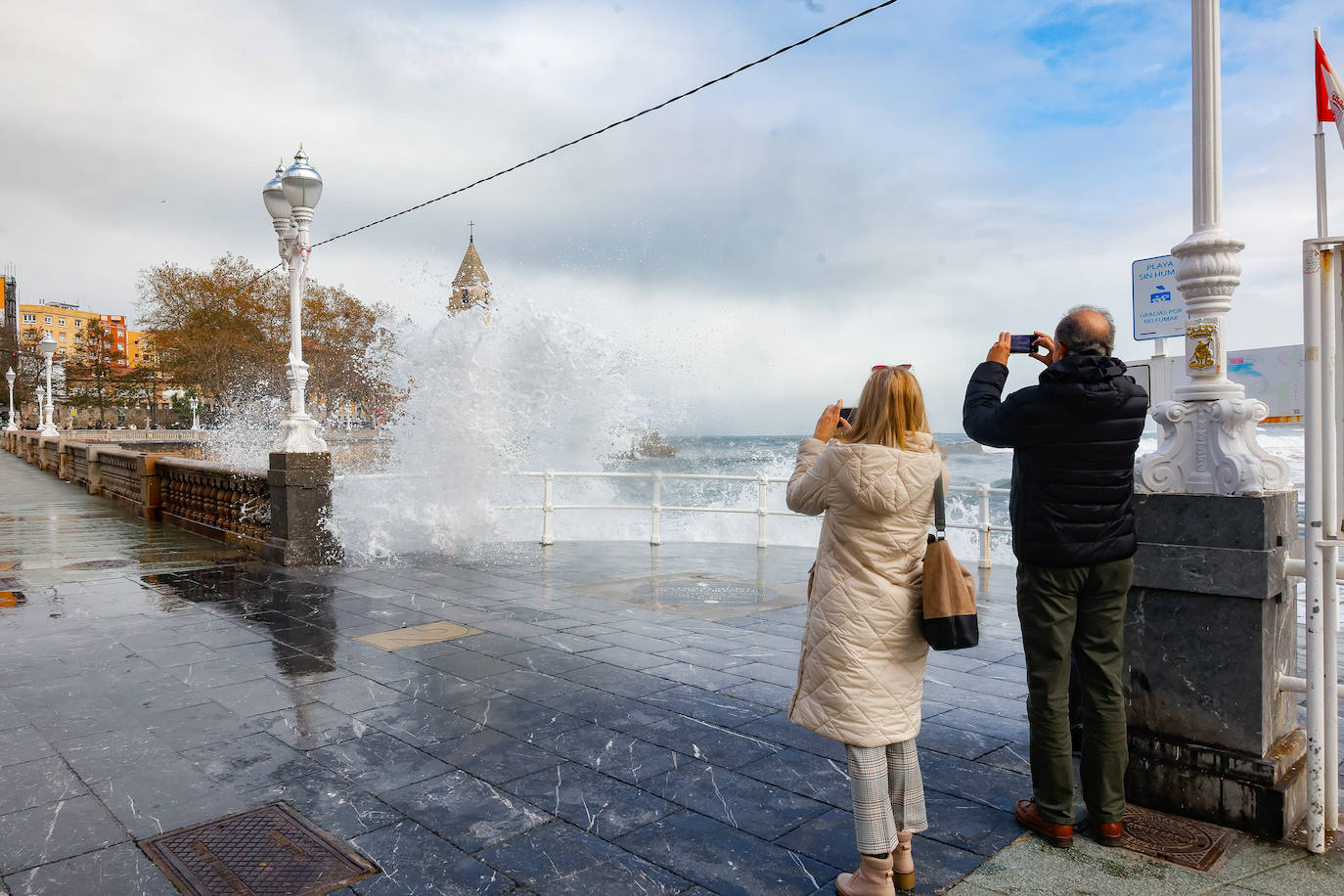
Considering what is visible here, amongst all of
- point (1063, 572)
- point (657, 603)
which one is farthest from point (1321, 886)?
point (657, 603)

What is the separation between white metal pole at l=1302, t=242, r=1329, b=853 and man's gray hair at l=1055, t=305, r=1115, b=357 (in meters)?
0.62

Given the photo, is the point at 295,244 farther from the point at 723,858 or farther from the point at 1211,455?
the point at 1211,455

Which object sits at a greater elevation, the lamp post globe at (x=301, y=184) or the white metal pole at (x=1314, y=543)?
the lamp post globe at (x=301, y=184)

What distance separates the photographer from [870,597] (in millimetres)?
2715

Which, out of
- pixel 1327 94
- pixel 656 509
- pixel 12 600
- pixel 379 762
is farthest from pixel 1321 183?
pixel 12 600

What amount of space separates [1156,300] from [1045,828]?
360 centimetres

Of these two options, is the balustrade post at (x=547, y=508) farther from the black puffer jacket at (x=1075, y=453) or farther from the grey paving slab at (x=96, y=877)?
the black puffer jacket at (x=1075, y=453)

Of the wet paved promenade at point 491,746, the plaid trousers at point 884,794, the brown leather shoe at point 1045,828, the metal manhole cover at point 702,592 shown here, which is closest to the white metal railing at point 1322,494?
the wet paved promenade at point 491,746

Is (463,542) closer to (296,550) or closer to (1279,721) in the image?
(296,550)

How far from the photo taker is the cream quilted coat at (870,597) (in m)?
2.68

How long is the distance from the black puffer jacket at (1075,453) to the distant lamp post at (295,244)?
28.7 feet

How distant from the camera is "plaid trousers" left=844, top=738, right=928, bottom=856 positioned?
2680mm

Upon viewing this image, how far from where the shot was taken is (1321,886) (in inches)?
109

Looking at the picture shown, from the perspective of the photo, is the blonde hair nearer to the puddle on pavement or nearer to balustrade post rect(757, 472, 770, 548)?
the puddle on pavement
